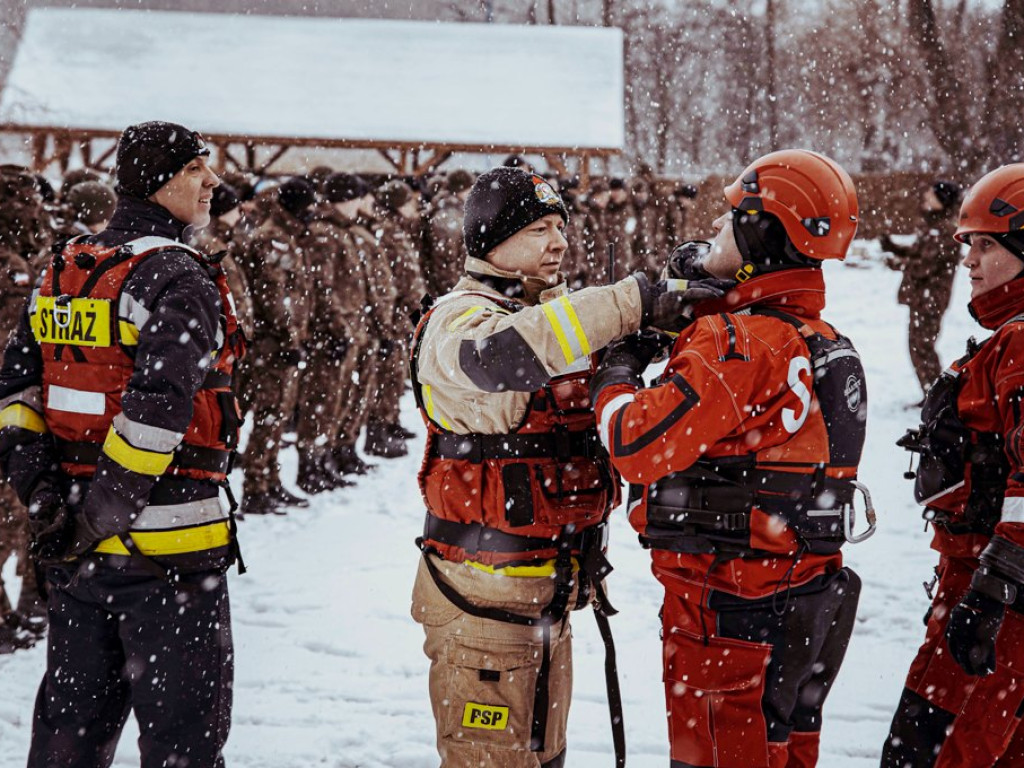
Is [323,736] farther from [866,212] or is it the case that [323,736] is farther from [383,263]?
[866,212]

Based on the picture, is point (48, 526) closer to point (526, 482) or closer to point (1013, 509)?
point (526, 482)

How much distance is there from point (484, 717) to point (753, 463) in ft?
3.20

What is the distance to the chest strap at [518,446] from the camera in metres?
2.72

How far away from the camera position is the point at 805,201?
2617 mm

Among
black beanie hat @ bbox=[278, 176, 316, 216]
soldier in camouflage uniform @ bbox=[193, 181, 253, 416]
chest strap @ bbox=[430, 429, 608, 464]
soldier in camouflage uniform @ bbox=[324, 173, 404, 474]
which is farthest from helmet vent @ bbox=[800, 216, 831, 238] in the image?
soldier in camouflage uniform @ bbox=[324, 173, 404, 474]

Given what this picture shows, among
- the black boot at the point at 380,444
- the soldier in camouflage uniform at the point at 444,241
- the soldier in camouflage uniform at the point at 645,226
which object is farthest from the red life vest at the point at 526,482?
the soldier in camouflage uniform at the point at 645,226

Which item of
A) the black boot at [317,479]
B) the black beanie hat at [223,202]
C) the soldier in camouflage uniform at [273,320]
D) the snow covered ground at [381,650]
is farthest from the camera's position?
the black boot at [317,479]

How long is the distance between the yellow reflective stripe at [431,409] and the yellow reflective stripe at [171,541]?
0.73 m

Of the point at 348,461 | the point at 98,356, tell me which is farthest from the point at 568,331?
the point at 348,461

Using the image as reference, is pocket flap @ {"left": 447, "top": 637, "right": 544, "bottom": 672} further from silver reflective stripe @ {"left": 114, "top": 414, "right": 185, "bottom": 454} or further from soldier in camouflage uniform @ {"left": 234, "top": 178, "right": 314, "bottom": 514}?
soldier in camouflage uniform @ {"left": 234, "top": 178, "right": 314, "bottom": 514}

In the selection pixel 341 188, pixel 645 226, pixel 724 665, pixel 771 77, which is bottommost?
pixel 645 226

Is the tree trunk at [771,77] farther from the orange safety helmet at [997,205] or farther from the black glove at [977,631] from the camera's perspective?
the black glove at [977,631]

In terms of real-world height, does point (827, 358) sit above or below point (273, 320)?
above

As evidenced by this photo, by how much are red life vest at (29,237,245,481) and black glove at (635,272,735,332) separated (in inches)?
49.0
